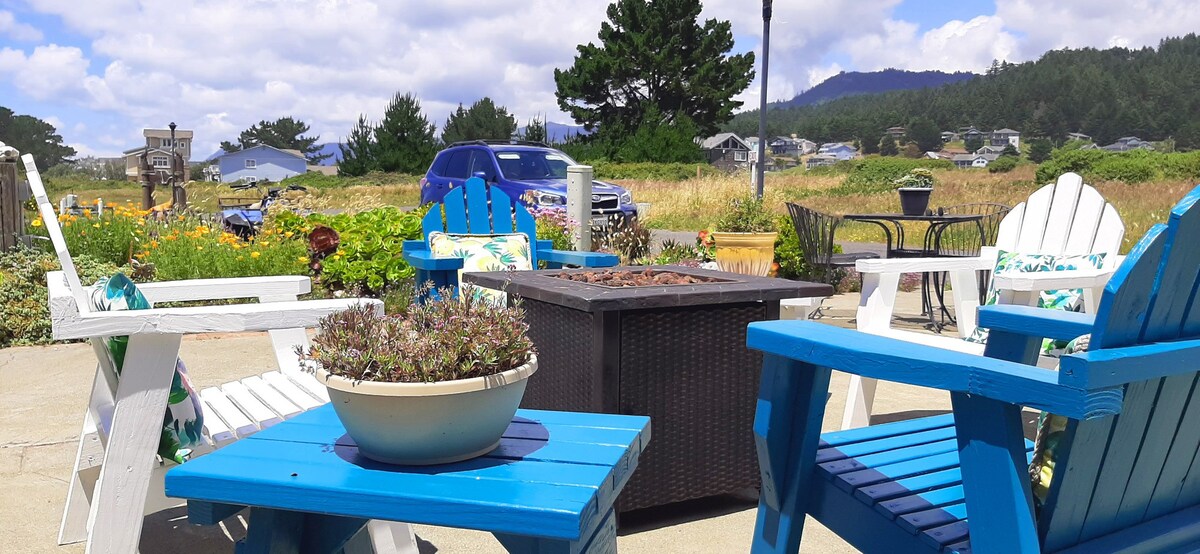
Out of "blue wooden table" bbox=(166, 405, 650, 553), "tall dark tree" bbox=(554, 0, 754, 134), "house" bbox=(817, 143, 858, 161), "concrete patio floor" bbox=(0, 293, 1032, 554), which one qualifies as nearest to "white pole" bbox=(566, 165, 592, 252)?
"concrete patio floor" bbox=(0, 293, 1032, 554)

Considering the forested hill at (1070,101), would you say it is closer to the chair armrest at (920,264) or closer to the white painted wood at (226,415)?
the chair armrest at (920,264)

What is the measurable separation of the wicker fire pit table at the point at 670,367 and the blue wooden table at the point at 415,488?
889 millimetres

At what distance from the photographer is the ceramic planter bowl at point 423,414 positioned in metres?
1.27

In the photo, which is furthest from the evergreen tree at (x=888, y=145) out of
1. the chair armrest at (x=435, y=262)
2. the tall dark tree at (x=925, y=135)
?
the chair armrest at (x=435, y=262)

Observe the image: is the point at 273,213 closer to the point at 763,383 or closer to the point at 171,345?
the point at 171,345

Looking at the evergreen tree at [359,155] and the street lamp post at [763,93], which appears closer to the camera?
the street lamp post at [763,93]

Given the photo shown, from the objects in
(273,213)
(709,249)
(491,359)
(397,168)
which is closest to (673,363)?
(491,359)

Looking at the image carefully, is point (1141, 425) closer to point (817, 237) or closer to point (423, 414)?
point (423, 414)

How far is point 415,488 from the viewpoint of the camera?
4.10 ft

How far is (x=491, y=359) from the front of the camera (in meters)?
1.30

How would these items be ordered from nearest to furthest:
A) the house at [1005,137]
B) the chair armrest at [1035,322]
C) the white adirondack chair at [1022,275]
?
the chair armrest at [1035,322], the white adirondack chair at [1022,275], the house at [1005,137]

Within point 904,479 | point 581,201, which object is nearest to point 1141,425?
point 904,479

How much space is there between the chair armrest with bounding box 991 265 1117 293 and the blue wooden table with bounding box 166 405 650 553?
6.07ft

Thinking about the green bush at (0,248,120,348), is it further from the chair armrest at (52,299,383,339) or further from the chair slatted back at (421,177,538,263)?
the chair armrest at (52,299,383,339)
